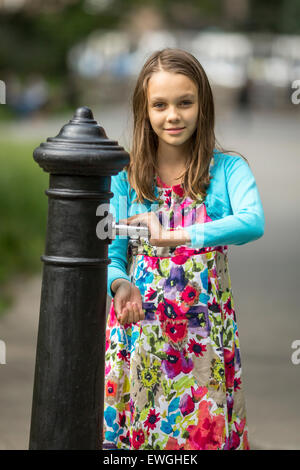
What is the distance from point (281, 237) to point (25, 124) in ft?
60.9

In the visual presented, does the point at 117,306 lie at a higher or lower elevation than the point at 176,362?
higher

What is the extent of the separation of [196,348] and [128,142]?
102 cm

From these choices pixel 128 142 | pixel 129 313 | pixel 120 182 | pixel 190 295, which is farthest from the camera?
pixel 128 142

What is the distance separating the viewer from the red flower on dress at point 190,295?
3000mm

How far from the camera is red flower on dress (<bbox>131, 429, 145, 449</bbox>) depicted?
10.1ft

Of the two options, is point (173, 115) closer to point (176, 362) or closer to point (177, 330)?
point (177, 330)

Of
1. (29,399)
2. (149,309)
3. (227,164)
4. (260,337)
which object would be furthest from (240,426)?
(260,337)

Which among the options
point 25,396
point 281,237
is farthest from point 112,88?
point 25,396

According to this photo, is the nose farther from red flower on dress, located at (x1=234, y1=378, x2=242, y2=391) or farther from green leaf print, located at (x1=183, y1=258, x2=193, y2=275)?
red flower on dress, located at (x1=234, y1=378, x2=242, y2=391)

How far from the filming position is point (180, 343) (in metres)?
3.01

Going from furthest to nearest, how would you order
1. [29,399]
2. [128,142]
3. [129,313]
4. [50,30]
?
[50,30] < [29,399] < [128,142] < [129,313]

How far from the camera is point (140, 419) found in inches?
120
